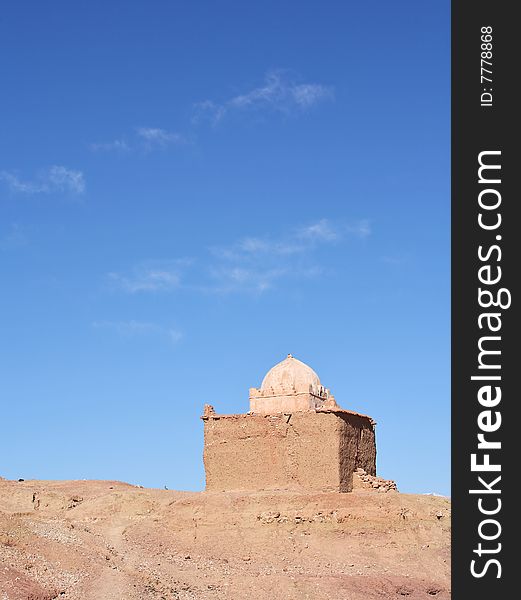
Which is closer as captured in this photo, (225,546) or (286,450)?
(225,546)

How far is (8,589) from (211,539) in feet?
39.0

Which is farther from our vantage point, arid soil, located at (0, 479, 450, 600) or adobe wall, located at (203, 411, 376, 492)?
adobe wall, located at (203, 411, 376, 492)

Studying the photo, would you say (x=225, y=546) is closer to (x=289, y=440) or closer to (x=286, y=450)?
(x=286, y=450)

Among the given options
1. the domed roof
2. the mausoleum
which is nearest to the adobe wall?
the mausoleum

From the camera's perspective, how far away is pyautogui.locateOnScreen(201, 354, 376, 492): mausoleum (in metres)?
36.2

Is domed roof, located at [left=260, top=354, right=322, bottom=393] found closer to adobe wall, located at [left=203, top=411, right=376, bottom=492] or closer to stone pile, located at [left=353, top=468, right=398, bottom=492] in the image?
adobe wall, located at [left=203, top=411, right=376, bottom=492]

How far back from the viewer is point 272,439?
37406 mm

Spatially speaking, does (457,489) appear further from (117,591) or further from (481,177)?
(117,591)

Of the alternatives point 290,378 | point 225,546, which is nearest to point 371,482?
point 290,378

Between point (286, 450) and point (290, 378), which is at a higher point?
point (290, 378)

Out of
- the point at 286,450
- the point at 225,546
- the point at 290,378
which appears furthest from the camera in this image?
the point at 290,378

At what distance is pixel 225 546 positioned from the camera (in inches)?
1297

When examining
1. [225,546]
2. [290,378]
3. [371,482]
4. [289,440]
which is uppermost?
[290,378]

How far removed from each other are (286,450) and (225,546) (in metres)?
5.59
